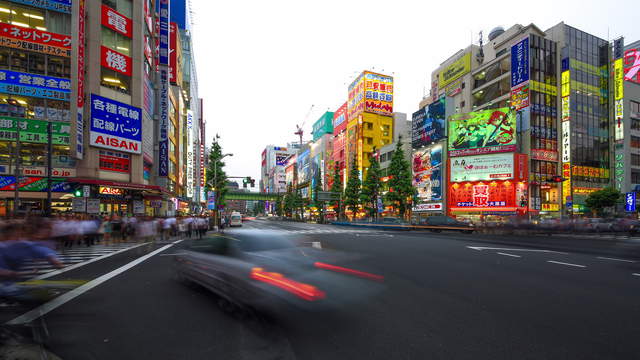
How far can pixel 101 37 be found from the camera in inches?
1083

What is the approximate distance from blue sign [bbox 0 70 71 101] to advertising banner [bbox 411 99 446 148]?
164 ft

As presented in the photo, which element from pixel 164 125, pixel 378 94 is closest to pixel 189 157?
pixel 164 125

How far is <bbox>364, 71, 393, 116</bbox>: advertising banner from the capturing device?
8131 cm

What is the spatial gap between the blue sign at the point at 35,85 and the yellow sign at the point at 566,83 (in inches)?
2585

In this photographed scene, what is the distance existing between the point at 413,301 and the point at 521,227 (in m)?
30.0

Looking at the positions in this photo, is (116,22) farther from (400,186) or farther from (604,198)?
(604,198)

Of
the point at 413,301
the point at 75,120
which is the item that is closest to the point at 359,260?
the point at 413,301

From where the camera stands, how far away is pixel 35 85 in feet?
79.3

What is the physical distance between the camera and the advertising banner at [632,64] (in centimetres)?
5056

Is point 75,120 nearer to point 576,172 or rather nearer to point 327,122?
point 576,172

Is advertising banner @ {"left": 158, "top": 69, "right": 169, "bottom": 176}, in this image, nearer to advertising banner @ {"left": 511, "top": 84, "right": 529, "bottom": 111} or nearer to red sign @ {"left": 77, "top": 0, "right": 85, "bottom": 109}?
red sign @ {"left": 77, "top": 0, "right": 85, "bottom": 109}

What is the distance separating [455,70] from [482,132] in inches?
855

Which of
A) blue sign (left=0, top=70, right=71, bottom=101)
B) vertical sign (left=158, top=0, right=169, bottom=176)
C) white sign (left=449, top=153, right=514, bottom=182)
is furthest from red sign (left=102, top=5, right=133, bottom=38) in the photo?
white sign (left=449, top=153, right=514, bottom=182)

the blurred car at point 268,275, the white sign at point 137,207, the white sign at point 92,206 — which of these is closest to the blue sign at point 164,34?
Answer: the white sign at point 137,207
